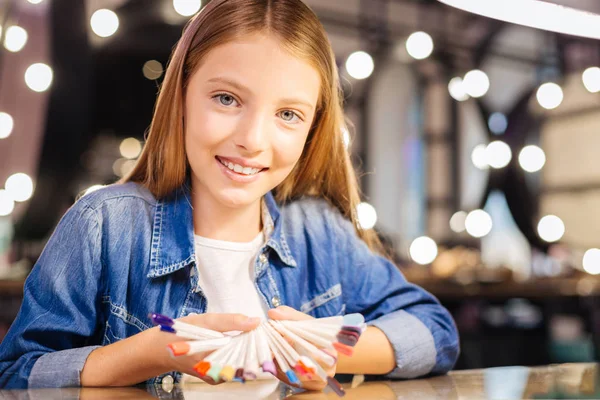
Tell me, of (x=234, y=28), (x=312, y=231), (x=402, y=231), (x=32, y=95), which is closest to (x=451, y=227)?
(x=402, y=231)

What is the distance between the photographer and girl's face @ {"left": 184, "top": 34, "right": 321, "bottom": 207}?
877 millimetres

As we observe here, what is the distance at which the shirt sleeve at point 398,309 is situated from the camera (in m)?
0.99

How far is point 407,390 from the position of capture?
0.84m

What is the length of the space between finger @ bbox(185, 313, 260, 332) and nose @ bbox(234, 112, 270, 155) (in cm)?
26

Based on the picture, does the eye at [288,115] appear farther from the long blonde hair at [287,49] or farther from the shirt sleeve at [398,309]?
the shirt sleeve at [398,309]

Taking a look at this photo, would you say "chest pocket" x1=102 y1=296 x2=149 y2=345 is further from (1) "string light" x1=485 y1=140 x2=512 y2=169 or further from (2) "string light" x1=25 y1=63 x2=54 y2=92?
(1) "string light" x1=485 y1=140 x2=512 y2=169

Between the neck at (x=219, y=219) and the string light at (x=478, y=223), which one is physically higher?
the neck at (x=219, y=219)

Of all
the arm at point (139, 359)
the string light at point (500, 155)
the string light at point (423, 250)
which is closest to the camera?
the arm at point (139, 359)

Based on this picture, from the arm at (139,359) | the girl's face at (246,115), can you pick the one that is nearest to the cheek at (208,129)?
the girl's face at (246,115)

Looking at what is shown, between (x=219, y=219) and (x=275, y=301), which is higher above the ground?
(x=219, y=219)

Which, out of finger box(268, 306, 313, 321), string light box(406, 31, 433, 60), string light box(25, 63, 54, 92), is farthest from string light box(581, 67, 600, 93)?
finger box(268, 306, 313, 321)

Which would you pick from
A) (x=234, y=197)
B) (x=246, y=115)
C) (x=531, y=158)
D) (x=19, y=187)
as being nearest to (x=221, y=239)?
(x=234, y=197)

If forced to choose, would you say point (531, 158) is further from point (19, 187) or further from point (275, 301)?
point (275, 301)

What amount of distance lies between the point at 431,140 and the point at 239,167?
13.4 feet
